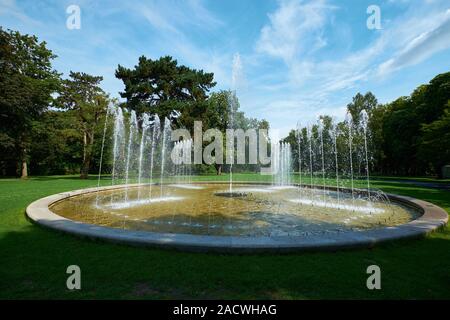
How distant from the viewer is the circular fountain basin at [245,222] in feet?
16.9

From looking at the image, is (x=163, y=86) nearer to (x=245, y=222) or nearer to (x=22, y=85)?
(x=22, y=85)

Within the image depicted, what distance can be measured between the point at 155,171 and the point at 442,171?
31.7m

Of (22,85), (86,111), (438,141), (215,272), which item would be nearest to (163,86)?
(86,111)

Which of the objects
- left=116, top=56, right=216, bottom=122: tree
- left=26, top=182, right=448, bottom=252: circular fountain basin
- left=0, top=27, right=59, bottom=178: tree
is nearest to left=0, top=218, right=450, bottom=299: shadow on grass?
left=26, top=182, right=448, bottom=252: circular fountain basin

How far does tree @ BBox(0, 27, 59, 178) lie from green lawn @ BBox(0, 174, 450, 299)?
2387 cm

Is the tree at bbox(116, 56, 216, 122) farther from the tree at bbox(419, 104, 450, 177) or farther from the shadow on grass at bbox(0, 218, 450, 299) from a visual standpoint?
the shadow on grass at bbox(0, 218, 450, 299)

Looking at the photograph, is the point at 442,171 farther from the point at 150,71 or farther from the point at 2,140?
the point at 2,140

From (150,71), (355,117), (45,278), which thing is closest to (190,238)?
(45,278)

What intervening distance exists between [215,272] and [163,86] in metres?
31.7

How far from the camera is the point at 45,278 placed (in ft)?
13.2

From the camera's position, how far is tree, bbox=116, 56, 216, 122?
105 ft

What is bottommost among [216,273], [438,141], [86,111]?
[216,273]

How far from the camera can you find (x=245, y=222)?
26.7 ft

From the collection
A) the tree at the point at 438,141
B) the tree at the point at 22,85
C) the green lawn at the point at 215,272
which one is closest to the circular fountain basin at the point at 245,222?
the green lawn at the point at 215,272
